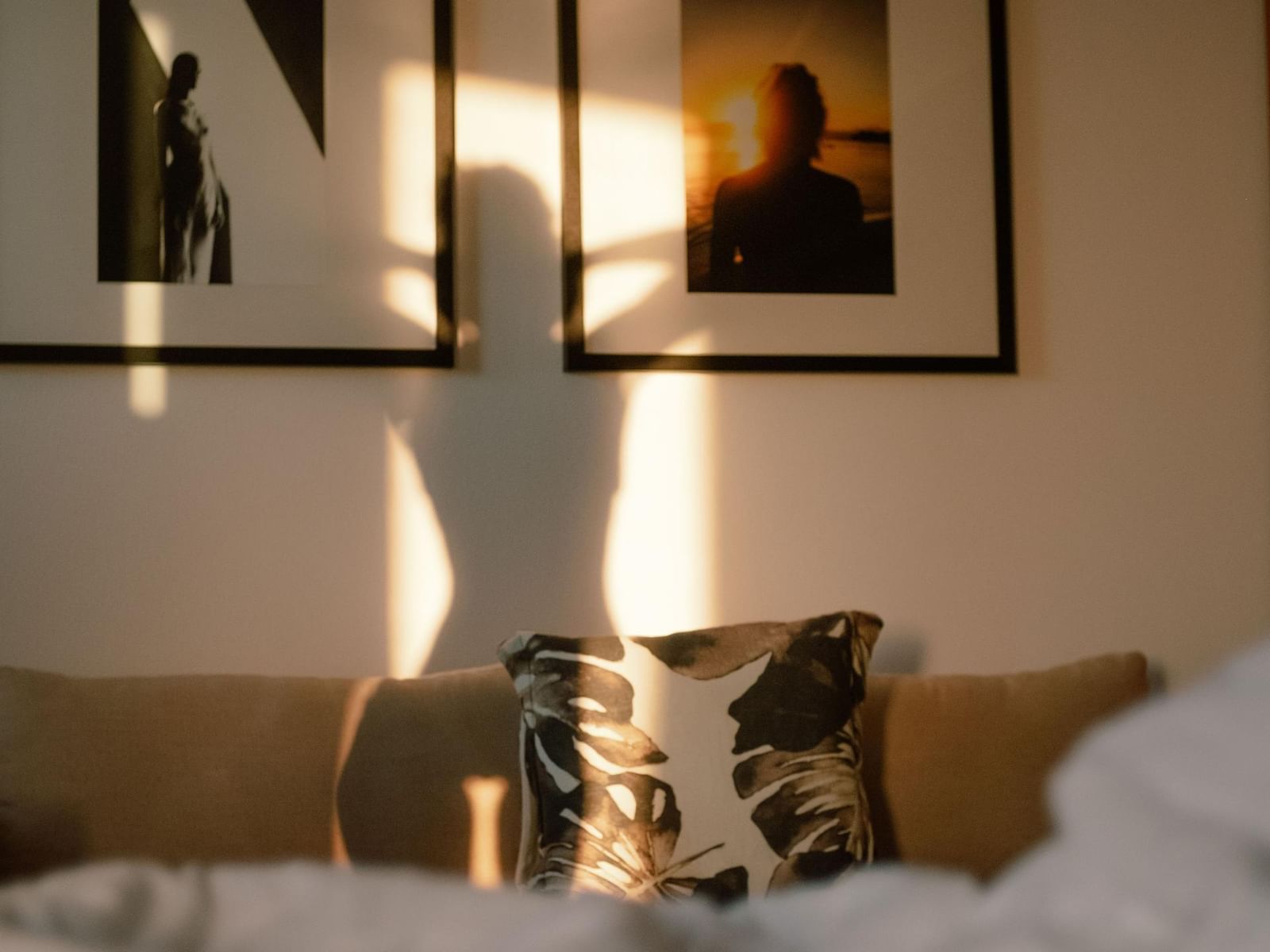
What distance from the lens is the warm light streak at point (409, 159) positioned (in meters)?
1.82

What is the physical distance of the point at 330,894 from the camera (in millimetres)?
172

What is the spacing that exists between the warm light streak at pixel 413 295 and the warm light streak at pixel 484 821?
78 cm

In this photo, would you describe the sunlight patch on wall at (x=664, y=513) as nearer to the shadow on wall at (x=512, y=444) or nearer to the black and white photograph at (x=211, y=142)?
the shadow on wall at (x=512, y=444)

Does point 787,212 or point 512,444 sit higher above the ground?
point 787,212

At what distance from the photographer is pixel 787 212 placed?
6.35 ft

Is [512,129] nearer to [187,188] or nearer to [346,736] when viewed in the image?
[187,188]

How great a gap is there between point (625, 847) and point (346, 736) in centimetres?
45

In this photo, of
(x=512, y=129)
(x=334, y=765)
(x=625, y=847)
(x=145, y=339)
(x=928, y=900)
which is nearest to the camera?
(x=928, y=900)

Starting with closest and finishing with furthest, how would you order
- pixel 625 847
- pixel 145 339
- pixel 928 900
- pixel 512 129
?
pixel 928 900, pixel 625 847, pixel 145 339, pixel 512 129

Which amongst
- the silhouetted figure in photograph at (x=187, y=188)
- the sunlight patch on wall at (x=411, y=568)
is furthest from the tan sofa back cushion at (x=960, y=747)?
the silhouetted figure in photograph at (x=187, y=188)

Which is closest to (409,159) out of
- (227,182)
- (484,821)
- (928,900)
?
(227,182)

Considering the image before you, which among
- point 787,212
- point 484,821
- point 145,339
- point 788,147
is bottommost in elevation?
point 484,821

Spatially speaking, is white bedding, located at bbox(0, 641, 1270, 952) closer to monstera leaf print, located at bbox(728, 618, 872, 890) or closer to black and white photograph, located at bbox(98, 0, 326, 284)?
monstera leaf print, located at bbox(728, 618, 872, 890)

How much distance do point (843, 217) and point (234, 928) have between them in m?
1.93
